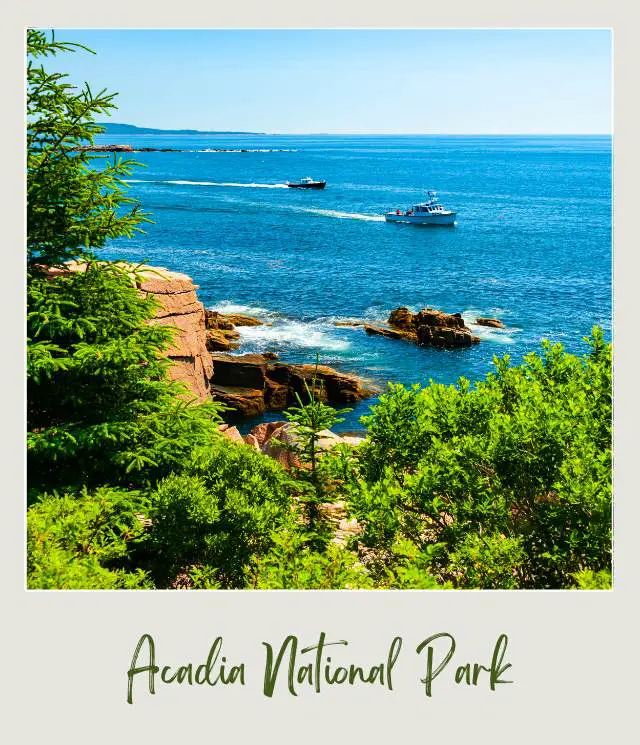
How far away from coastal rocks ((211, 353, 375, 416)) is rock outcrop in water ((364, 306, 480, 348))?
6.69m

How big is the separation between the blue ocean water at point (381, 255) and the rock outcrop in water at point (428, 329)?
0.68 m

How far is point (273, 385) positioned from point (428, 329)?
33.1 ft

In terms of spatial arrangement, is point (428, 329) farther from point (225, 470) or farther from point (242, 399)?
point (225, 470)

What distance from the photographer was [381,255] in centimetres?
6119

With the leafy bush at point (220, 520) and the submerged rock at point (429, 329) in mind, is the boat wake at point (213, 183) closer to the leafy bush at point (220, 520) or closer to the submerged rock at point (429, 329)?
the submerged rock at point (429, 329)

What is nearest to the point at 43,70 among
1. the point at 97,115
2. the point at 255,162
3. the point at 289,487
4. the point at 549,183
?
the point at 97,115

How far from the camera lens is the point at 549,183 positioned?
100 m

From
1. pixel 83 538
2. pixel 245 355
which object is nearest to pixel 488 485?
pixel 83 538

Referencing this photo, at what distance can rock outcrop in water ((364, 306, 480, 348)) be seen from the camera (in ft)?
136

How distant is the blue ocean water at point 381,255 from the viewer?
41906mm

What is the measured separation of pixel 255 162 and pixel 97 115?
117967mm

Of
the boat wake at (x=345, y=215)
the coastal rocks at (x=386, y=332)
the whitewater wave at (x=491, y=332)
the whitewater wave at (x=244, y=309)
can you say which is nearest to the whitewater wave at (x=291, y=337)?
the whitewater wave at (x=244, y=309)

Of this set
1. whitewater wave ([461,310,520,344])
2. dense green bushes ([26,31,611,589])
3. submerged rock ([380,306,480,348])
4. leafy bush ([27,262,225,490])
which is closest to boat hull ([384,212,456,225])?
whitewater wave ([461,310,520,344])

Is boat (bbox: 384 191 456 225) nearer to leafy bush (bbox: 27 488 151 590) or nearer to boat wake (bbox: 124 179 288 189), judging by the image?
boat wake (bbox: 124 179 288 189)
